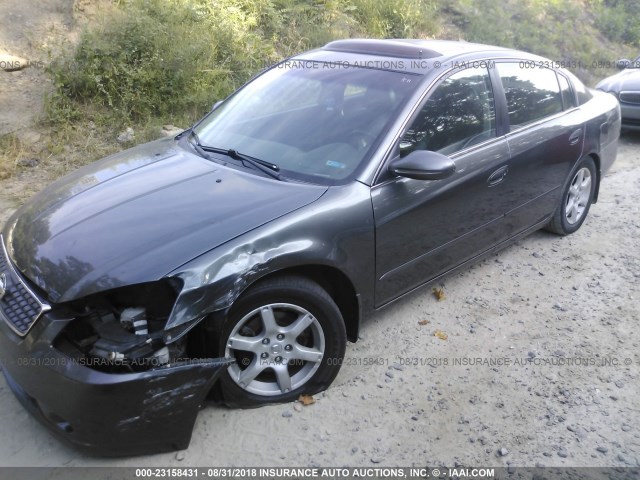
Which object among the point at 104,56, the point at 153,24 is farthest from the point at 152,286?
the point at 153,24

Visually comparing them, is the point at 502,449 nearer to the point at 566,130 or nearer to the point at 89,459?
the point at 89,459

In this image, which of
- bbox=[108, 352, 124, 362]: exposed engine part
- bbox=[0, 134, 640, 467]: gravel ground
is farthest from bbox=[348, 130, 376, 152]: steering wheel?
bbox=[108, 352, 124, 362]: exposed engine part

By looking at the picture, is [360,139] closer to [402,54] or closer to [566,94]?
[402,54]

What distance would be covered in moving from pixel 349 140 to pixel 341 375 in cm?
131

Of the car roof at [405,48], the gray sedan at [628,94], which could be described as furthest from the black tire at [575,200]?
the gray sedan at [628,94]

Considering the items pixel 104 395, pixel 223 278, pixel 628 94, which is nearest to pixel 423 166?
pixel 223 278

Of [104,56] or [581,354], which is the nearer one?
[581,354]

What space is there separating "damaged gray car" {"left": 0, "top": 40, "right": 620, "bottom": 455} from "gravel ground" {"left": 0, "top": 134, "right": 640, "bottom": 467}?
0.65ft

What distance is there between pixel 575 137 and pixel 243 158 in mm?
2773

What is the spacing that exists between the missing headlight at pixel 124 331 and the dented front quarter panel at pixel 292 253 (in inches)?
4.5

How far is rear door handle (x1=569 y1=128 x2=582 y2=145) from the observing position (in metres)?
4.43

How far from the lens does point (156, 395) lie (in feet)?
7.54

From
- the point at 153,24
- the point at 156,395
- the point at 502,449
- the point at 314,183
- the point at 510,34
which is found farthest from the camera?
the point at 510,34

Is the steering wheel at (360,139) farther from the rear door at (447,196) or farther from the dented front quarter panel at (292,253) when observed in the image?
the dented front quarter panel at (292,253)
